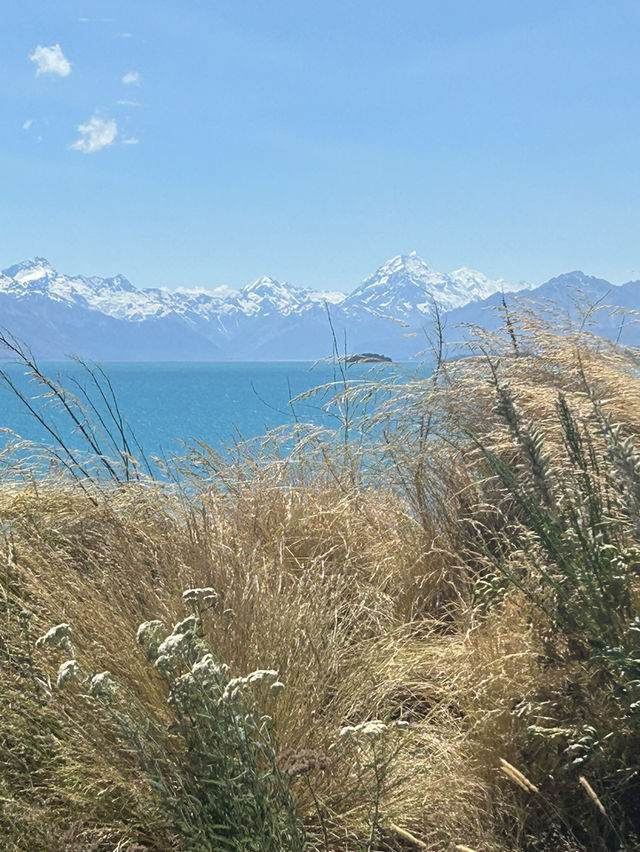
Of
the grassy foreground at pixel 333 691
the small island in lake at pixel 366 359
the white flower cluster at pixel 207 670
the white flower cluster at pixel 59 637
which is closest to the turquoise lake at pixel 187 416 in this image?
the small island in lake at pixel 366 359

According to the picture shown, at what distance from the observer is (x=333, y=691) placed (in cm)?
265

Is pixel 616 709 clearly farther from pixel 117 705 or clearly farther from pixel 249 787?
pixel 117 705

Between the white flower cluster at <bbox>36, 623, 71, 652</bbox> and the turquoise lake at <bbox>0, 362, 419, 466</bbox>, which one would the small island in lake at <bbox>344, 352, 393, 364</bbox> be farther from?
the white flower cluster at <bbox>36, 623, 71, 652</bbox>

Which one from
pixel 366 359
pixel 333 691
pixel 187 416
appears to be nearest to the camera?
pixel 333 691

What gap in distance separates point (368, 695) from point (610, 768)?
2.30ft

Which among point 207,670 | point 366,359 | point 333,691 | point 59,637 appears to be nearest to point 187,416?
point 366,359

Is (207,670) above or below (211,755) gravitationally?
above

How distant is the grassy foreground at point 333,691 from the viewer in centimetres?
186

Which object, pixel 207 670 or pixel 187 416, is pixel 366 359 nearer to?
pixel 207 670

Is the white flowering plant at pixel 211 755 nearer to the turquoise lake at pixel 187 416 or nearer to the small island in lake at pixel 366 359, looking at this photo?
the turquoise lake at pixel 187 416

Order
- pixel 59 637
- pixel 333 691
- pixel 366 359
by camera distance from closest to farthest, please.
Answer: pixel 59 637 < pixel 333 691 < pixel 366 359

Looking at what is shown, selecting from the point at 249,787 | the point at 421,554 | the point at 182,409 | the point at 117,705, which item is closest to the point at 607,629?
the point at 249,787

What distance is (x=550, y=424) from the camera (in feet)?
12.1

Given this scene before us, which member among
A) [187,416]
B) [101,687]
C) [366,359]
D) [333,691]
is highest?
[366,359]
